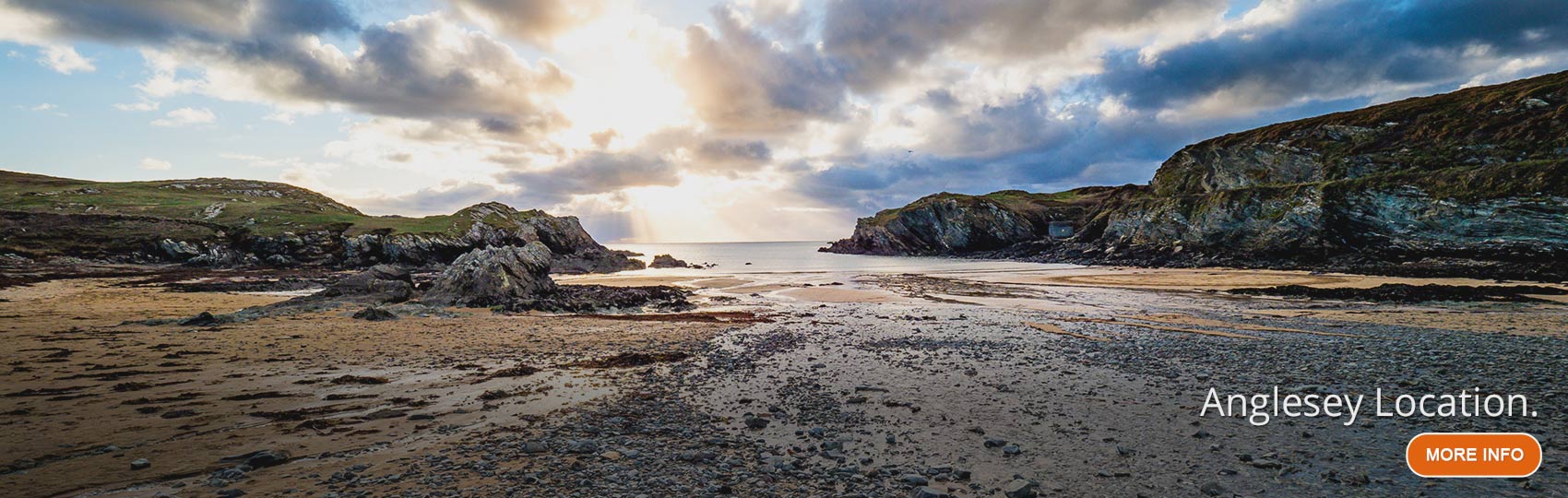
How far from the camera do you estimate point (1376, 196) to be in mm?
53062

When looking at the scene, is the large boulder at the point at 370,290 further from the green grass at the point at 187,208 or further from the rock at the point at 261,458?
the green grass at the point at 187,208

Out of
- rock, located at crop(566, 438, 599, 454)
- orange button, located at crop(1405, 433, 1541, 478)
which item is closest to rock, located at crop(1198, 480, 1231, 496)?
orange button, located at crop(1405, 433, 1541, 478)

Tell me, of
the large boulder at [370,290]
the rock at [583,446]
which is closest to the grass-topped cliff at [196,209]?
the large boulder at [370,290]

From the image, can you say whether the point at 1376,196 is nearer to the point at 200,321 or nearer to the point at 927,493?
the point at 927,493

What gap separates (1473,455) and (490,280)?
3184cm

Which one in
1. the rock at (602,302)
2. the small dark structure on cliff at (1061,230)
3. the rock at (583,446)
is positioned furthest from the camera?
the small dark structure on cliff at (1061,230)

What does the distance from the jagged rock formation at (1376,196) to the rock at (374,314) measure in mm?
64152

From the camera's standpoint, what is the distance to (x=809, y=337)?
1786cm

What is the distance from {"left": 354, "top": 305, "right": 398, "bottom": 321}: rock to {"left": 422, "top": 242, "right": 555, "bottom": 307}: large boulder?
4.39 metres

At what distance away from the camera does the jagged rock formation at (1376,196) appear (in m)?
43.5

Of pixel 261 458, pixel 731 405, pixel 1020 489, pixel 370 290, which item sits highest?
pixel 370 290

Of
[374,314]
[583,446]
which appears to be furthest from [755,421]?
[374,314]

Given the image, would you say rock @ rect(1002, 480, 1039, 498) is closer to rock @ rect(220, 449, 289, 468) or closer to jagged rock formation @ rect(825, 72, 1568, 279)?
rock @ rect(220, 449, 289, 468)

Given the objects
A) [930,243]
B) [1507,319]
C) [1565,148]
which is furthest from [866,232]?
[1507,319]
